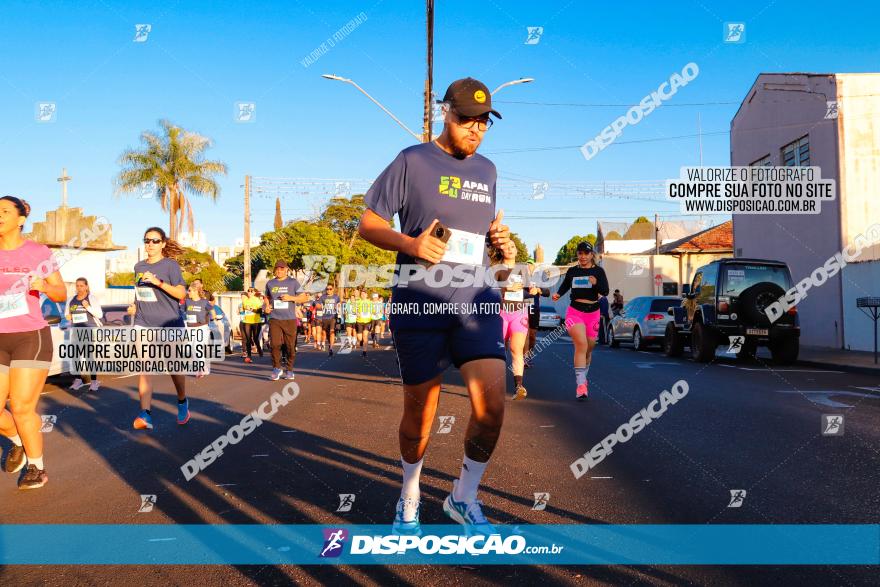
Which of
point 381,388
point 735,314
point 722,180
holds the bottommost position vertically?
point 381,388

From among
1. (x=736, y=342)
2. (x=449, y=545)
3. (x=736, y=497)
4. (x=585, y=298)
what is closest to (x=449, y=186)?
(x=449, y=545)

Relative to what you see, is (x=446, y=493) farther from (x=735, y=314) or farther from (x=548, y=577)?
(x=735, y=314)

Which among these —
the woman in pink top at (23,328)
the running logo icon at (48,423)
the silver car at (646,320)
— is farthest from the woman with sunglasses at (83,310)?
the silver car at (646,320)

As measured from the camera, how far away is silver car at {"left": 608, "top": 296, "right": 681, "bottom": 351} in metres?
20.8

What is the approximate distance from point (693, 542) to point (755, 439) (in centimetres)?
325

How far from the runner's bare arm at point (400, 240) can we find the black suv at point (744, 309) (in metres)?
12.9

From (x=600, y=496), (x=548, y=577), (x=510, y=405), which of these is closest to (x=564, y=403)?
(x=510, y=405)

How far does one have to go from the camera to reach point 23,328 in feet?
16.8

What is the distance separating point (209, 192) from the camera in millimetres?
39469

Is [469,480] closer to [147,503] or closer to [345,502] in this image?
[345,502]

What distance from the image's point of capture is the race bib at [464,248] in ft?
11.4

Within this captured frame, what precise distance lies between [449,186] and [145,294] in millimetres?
4977

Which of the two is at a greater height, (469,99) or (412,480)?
(469,99)

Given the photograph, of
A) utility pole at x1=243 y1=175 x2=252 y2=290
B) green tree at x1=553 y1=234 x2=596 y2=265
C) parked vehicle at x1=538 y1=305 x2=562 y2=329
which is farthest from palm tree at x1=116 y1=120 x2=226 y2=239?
green tree at x1=553 y1=234 x2=596 y2=265
